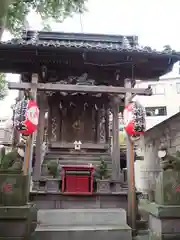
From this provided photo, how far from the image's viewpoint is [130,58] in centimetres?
808

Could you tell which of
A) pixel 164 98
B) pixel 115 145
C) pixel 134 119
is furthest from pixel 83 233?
pixel 164 98

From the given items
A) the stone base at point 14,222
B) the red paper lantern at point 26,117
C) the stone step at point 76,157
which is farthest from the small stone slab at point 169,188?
the stone step at point 76,157

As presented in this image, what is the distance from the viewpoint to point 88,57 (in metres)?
8.13

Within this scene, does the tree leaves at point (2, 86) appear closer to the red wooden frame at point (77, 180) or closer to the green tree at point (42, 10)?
the green tree at point (42, 10)

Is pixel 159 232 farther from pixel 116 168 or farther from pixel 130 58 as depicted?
Result: pixel 130 58

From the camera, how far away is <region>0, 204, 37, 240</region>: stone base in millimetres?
5387

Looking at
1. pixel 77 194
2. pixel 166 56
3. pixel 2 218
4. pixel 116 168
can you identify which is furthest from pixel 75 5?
pixel 2 218

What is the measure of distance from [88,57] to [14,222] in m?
5.86

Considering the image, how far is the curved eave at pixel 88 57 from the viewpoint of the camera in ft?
25.1

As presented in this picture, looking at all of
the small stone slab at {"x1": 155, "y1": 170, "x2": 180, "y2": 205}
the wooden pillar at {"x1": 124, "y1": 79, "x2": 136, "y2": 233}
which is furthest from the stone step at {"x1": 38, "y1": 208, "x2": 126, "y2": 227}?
the small stone slab at {"x1": 155, "y1": 170, "x2": 180, "y2": 205}

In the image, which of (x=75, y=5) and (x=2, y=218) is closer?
(x=2, y=218)

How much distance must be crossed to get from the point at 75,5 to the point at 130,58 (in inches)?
163

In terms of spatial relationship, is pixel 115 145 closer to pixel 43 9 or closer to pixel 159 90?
pixel 43 9

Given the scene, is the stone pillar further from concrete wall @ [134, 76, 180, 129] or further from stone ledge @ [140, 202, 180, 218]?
concrete wall @ [134, 76, 180, 129]
